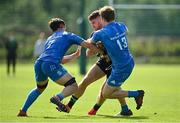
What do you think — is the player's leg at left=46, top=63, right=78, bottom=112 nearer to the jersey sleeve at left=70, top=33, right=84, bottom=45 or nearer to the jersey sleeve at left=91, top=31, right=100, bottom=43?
the jersey sleeve at left=70, top=33, right=84, bottom=45

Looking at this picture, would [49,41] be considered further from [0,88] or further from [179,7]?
[179,7]

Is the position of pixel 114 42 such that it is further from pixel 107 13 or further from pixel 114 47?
pixel 107 13

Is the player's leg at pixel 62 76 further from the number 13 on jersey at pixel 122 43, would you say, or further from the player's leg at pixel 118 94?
the number 13 on jersey at pixel 122 43

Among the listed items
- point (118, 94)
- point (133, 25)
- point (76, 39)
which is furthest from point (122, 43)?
point (133, 25)

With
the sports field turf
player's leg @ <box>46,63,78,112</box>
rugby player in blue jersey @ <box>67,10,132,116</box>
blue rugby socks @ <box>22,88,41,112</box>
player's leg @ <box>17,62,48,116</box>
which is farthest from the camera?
rugby player in blue jersey @ <box>67,10,132,116</box>

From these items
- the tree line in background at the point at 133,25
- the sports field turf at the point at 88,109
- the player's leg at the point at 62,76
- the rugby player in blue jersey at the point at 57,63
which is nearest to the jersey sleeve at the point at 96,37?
the rugby player in blue jersey at the point at 57,63

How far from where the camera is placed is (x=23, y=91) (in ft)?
65.7

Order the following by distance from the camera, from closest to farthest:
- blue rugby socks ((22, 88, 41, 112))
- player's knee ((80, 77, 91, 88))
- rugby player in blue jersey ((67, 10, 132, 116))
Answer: blue rugby socks ((22, 88, 41, 112)), rugby player in blue jersey ((67, 10, 132, 116)), player's knee ((80, 77, 91, 88))

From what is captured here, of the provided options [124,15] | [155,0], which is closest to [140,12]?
[124,15]

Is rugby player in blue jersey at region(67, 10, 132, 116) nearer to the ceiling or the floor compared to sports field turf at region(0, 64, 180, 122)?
nearer to the ceiling

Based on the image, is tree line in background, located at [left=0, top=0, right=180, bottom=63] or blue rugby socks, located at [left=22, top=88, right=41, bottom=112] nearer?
blue rugby socks, located at [left=22, top=88, right=41, bottom=112]

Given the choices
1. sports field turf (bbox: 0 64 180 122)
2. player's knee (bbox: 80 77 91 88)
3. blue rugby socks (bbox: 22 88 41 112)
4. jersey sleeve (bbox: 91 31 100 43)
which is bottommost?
sports field turf (bbox: 0 64 180 122)

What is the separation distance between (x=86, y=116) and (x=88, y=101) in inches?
154

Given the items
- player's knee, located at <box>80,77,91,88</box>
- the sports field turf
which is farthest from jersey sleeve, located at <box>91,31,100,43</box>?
the sports field turf
